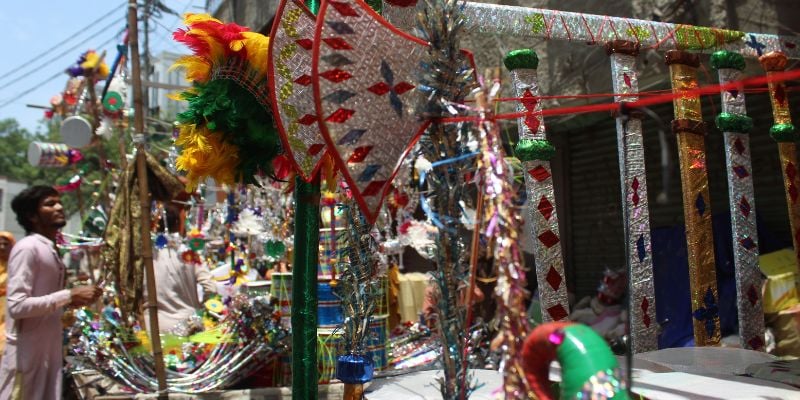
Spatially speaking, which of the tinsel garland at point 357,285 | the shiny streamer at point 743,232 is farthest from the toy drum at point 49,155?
the shiny streamer at point 743,232

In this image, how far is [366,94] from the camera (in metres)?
2.12

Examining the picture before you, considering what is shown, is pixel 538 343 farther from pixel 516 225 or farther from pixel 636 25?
pixel 636 25

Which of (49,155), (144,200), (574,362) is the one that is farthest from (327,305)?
(49,155)

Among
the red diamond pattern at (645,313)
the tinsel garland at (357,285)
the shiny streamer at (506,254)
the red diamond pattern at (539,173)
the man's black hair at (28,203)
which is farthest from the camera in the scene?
the red diamond pattern at (645,313)

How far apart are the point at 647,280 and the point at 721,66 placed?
1.42m

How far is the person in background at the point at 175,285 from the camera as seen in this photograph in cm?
635

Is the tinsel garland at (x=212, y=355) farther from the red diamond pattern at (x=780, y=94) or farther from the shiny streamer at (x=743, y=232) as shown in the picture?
the red diamond pattern at (x=780, y=94)

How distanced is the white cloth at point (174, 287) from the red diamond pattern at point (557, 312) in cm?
423

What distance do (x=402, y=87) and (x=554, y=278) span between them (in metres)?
1.58

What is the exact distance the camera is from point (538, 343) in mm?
1631

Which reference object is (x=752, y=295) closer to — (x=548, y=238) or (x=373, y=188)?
(x=548, y=238)

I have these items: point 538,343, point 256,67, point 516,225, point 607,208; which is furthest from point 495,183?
point 607,208

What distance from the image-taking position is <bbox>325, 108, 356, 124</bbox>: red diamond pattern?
203 centimetres

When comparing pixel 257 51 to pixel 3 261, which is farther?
pixel 3 261
